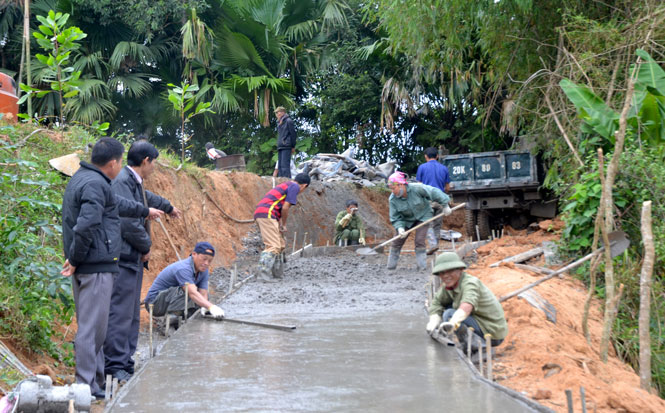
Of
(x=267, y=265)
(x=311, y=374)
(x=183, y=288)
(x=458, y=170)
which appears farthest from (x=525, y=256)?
(x=311, y=374)

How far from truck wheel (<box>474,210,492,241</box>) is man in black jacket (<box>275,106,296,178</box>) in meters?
4.45

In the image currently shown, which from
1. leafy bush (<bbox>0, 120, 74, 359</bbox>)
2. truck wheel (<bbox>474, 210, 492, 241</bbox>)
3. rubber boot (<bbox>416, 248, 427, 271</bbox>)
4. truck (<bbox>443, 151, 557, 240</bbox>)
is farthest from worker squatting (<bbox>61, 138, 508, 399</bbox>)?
truck wheel (<bbox>474, 210, 492, 241</bbox>)

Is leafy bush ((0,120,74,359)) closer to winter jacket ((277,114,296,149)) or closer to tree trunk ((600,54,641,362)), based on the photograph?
tree trunk ((600,54,641,362))

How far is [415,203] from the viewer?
31.6ft

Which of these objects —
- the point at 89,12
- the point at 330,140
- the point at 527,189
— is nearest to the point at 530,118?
the point at 527,189

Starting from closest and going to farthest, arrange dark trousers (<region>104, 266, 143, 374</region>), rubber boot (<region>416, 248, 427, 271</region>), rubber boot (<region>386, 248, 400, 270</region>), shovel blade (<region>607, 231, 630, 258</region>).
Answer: dark trousers (<region>104, 266, 143, 374</region>), shovel blade (<region>607, 231, 630, 258</region>), rubber boot (<region>416, 248, 427, 271</region>), rubber boot (<region>386, 248, 400, 270</region>)

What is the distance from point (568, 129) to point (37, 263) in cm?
763

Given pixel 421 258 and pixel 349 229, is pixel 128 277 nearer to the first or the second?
pixel 421 258

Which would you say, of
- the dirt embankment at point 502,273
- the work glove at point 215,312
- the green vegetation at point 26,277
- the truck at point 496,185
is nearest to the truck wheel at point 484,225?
the truck at point 496,185

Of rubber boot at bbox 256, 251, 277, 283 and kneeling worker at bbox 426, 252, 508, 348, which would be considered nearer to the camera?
kneeling worker at bbox 426, 252, 508, 348

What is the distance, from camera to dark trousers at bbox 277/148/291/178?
49.7 ft

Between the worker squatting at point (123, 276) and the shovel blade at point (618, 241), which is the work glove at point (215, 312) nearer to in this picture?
the worker squatting at point (123, 276)

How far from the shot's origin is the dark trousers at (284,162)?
15148 mm

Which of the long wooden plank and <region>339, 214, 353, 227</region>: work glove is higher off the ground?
<region>339, 214, 353, 227</region>: work glove
